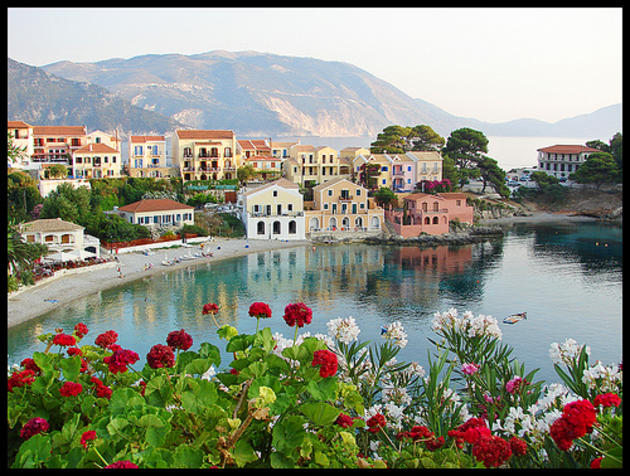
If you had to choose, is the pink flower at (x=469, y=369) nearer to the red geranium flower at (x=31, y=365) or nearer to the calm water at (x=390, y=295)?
the red geranium flower at (x=31, y=365)

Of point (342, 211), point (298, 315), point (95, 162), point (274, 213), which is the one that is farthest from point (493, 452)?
point (95, 162)

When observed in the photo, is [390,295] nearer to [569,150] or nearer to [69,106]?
[569,150]

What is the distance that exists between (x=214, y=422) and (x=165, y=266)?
710 inches

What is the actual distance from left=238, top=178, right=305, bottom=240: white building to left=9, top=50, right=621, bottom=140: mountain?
4334 inches

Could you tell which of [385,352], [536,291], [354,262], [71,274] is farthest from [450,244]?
[385,352]

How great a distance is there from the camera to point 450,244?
25875 mm

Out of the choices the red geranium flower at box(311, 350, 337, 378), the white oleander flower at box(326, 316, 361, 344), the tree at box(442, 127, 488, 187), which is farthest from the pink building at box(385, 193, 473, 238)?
the red geranium flower at box(311, 350, 337, 378)

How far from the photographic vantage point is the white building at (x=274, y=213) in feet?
83.5

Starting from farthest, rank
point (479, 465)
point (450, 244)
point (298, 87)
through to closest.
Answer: point (298, 87) → point (450, 244) → point (479, 465)

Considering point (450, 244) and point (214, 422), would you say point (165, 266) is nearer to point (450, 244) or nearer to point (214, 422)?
point (450, 244)

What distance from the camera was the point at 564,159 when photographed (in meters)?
39.7

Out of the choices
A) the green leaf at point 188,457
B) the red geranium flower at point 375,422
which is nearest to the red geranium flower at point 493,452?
the red geranium flower at point 375,422

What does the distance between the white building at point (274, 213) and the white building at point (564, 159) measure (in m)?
20.7

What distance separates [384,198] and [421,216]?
7.32ft
